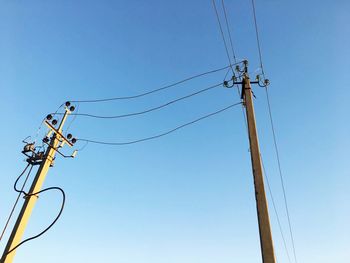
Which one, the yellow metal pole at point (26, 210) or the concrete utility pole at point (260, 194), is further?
the yellow metal pole at point (26, 210)

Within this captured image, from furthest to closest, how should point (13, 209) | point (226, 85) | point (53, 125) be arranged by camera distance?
point (53, 125), point (13, 209), point (226, 85)

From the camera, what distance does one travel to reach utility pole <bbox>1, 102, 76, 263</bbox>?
749cm

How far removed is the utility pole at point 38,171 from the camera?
7492mm

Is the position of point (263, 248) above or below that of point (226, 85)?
below

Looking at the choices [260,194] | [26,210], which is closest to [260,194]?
[260,194]

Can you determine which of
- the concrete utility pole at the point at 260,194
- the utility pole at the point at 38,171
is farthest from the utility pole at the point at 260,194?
the utility pole at the point at 38,171

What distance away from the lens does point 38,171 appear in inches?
343

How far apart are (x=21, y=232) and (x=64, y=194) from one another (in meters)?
2.13

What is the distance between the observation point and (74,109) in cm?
1132

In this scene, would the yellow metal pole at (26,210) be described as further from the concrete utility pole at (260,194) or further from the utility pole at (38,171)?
the concrete utility pole at (260,194)

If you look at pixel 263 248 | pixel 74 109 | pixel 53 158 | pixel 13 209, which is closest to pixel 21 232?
pixel 13 209

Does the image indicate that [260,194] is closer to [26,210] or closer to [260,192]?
[260,192]

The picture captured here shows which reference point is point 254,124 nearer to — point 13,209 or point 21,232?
point 21,232

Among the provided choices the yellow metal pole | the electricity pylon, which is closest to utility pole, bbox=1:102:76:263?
the yellow metal pole
